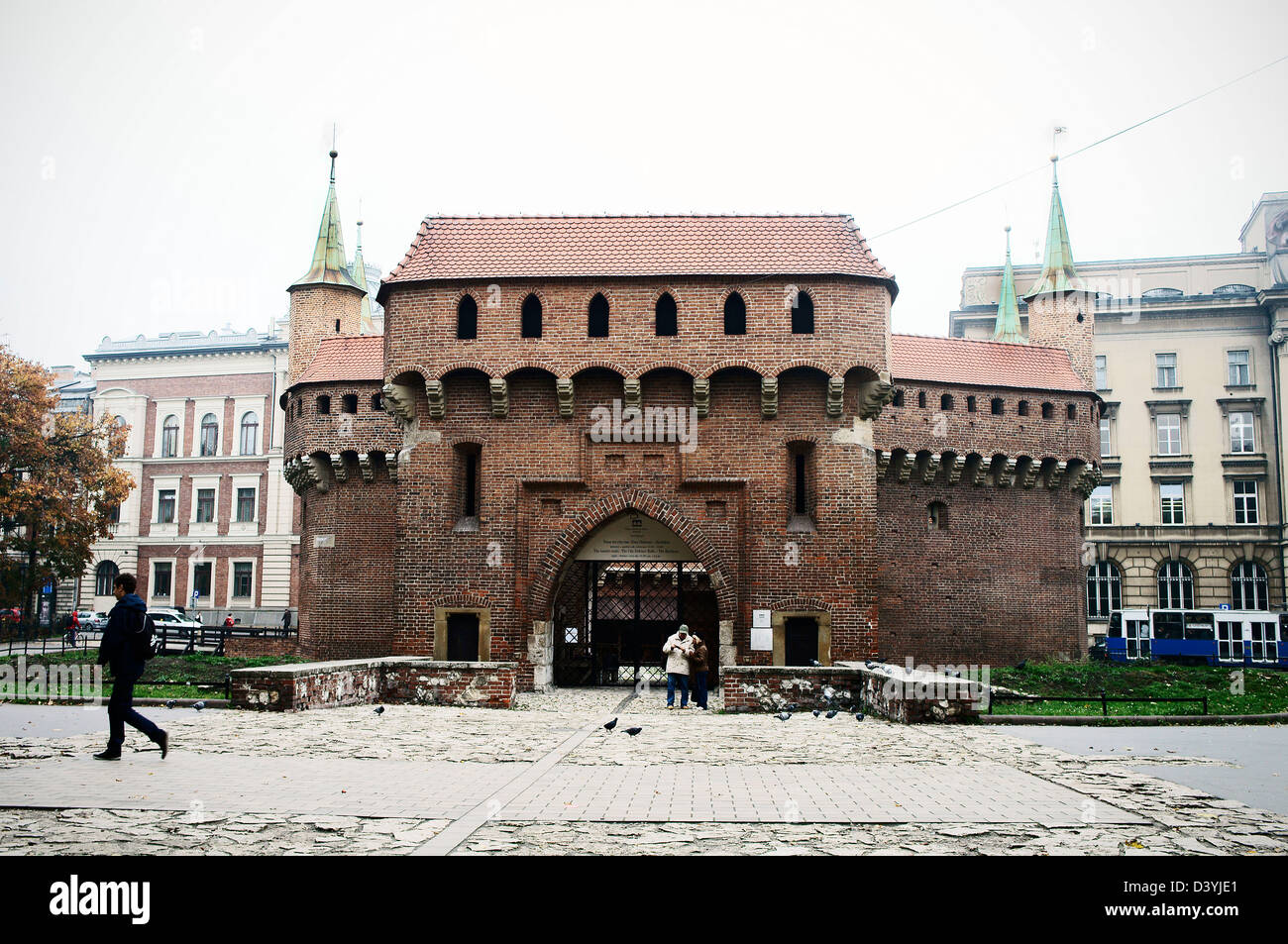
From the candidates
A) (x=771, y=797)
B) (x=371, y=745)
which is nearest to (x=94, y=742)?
(x=371, y=745)

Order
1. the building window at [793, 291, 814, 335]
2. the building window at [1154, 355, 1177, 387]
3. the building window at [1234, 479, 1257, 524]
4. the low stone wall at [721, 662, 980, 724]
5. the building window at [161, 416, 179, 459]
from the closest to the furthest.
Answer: the low stone wall at [721, 662, 980, 724] < the building window at [793, 291, 814, 335] < the building window at [1234, 479, 1257, 524] < the building window at [1154, 355, 1177, 387] < the building window at [161, 416, 179, 459]

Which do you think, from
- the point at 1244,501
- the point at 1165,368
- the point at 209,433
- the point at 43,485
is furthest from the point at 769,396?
the point at 209,433

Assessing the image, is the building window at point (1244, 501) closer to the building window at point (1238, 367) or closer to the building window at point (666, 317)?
the building window at point (1238, 367)

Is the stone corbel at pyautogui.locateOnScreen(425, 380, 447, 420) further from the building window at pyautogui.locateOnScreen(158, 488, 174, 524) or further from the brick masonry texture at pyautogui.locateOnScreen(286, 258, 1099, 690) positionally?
the building window at pyautogui.locateOnScreen(158, 488, 174, 524)

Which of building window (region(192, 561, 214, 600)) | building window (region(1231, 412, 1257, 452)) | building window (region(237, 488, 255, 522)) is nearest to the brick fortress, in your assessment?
building window (region(237, 488, 255, 522))

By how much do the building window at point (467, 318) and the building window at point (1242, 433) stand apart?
38.6m

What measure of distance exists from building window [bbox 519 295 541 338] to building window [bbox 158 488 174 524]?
115ft

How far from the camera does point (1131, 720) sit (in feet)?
56.5

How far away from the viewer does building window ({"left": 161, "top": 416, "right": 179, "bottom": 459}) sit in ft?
173

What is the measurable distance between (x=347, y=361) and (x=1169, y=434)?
3731cm

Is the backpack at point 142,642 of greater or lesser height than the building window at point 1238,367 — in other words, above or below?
below

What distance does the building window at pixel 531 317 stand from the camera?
2341 centimetres

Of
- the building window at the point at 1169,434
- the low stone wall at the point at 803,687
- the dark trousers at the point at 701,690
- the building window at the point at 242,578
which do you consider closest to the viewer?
the low stone wall at the point at 803,687

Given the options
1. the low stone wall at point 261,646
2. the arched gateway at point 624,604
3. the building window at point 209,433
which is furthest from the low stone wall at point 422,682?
the building window at point 209,433
